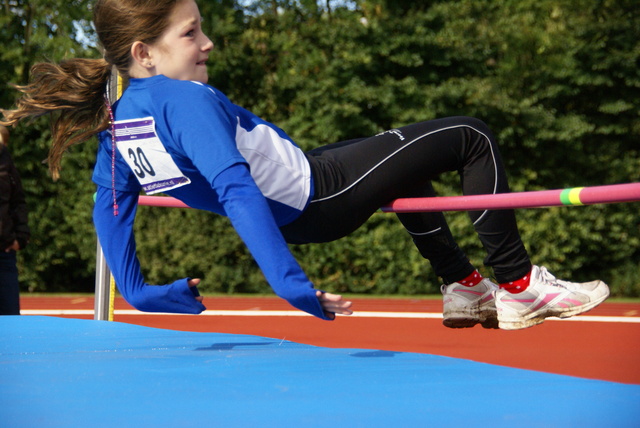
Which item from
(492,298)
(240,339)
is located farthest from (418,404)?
(240,339)

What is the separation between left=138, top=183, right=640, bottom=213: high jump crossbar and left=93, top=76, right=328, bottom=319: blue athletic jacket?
0.28 m

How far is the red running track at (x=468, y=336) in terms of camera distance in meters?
4.11

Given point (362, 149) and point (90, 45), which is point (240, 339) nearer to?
point (362, 149)

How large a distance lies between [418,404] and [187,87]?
90 centimetres

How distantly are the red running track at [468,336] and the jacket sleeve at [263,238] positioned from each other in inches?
102

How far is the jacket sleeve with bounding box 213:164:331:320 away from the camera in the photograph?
1429 millimetres

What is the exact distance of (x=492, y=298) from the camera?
2238mm

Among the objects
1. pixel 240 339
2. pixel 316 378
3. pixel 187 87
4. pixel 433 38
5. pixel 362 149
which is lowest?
pixel 240 339

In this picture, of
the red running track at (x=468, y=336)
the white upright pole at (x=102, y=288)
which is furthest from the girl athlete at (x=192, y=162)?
the red running track at (x=468, y=336)

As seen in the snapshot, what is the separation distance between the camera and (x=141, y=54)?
192 centimetres

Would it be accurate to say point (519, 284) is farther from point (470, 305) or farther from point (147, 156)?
point (147, 156)

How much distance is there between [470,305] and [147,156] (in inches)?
39.9

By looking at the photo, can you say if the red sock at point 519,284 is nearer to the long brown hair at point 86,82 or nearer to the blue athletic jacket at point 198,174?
the blue athletic jacket at point 198,174

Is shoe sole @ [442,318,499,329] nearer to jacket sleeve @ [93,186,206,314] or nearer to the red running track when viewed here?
jacket sleeve @ [93,186,206,314]
